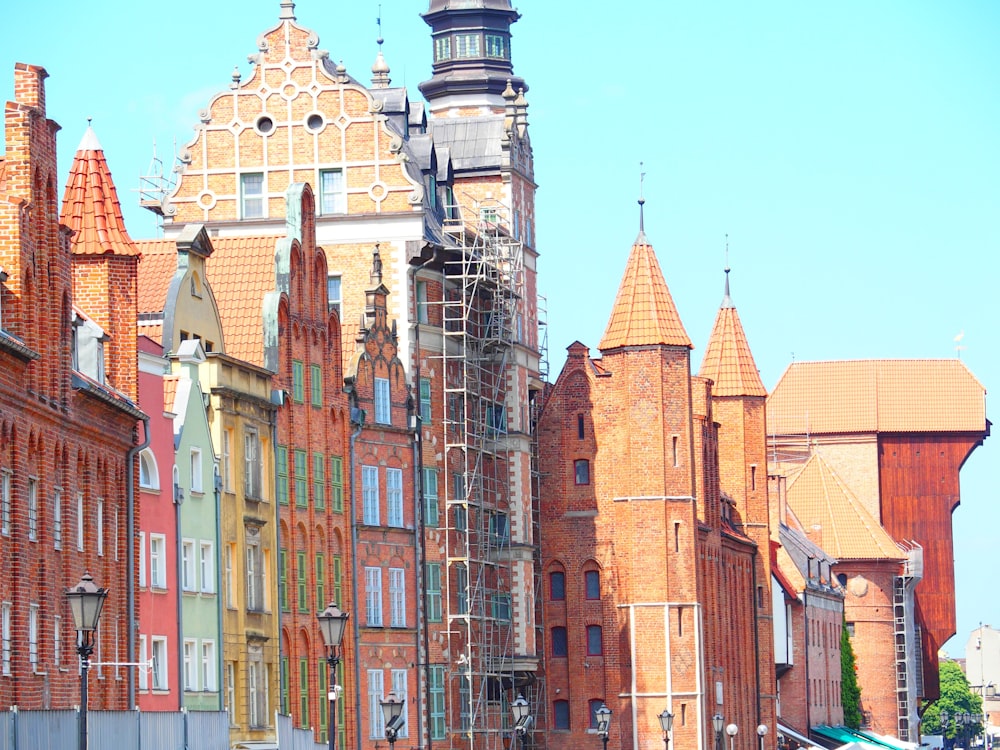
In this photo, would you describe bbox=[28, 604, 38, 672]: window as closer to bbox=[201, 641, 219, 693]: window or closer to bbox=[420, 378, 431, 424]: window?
bbox=[201, 641, 219, 693]: window

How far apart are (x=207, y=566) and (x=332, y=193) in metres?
23.8

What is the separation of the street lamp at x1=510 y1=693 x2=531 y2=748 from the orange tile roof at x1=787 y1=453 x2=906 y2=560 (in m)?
53.7

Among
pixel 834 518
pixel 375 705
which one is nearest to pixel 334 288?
pixel 375 705

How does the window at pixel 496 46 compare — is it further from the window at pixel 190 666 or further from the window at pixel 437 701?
the window at pixel 190 666

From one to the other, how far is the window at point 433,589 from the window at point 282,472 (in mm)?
13451

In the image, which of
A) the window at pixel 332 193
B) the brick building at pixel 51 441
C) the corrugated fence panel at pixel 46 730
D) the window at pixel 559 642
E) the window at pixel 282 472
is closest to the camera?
the corrugated fence panel at pixel 46 730

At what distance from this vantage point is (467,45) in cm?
10888

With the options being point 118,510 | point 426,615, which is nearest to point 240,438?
point 118,510

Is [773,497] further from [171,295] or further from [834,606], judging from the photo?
[171,295]

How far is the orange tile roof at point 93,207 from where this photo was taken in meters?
54.5

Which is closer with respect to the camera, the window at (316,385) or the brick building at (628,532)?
the window at (316,385)

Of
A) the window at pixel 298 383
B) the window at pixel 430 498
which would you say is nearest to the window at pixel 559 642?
the window at pixel 430 498

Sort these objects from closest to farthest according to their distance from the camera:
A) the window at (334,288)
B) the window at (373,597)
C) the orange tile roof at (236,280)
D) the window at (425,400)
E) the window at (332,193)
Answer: the orange tile roof at (236,280) → the window at (373,597) → the window at (334,288) → the window at (332,193) → the window at (425,400)

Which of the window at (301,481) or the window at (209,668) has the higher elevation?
the window at (301,481)
